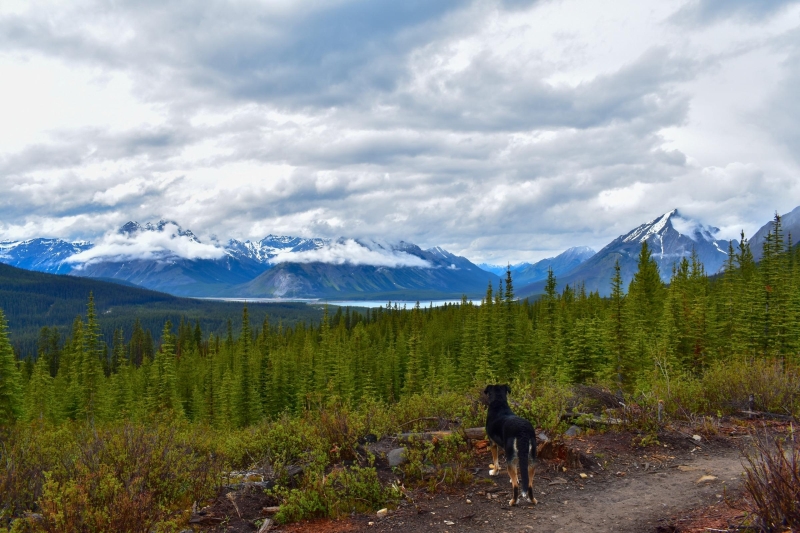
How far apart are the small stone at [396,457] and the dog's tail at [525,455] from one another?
2.79 m

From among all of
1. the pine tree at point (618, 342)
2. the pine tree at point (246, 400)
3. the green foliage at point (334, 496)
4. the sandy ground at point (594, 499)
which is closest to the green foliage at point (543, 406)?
the sandy ground at point (594, 499)

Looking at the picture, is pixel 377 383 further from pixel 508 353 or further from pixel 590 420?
pixel 590 420

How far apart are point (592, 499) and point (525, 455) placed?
64.8 inches

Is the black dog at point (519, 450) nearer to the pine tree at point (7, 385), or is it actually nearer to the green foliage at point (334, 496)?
the green foliage at point (334, 496)

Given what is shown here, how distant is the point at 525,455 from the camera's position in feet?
25.7

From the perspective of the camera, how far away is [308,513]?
828 centimetres

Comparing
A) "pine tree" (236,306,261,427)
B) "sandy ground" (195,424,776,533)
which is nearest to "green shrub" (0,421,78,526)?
"sandy ground" (195,424,776,533)

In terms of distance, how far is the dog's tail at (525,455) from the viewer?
7801 millimetres

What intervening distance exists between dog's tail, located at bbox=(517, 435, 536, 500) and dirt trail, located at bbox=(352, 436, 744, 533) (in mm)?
396

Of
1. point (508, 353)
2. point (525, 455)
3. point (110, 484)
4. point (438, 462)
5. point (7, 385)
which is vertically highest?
point (525, 455)

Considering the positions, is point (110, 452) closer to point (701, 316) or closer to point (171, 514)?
point (171, 514)

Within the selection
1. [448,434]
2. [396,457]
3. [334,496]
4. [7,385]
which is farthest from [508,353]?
[334,496]

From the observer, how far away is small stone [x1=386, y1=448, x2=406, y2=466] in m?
10.0

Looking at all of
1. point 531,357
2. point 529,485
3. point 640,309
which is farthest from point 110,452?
point 531,357
